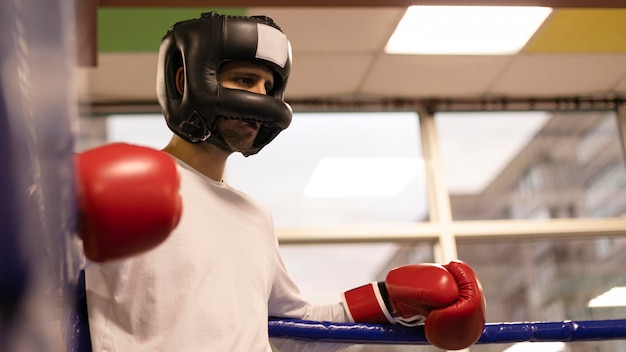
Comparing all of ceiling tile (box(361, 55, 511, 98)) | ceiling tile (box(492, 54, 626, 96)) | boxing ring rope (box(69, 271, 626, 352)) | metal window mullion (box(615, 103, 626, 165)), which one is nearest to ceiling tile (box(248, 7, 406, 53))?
ceiling tile (box(361, 55, 511, 98))

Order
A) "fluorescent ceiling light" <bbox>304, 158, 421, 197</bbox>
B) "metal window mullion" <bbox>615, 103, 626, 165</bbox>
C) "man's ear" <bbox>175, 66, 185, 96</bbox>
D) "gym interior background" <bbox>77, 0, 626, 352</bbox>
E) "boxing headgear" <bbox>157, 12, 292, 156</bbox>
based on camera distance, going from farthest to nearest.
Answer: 1. "metal window mullion" <bbox>615, 103, 626, 165</bbox>
2. "fluorescent ceiling light" <bbox>304, 158, 421, 197</bbox>
3. "gym interior background" <bbox>77, 0, 626, 352</bbox>
4. "man's ear" <bbox>175, 66, 185, 96</bbox>
5. "boxing headgear" <bbox>157, 12, 292, 156</bbox>

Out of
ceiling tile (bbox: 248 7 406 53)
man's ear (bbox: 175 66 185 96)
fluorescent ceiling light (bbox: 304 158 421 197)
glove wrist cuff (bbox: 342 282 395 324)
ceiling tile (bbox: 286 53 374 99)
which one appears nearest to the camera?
man's ear (bbox: 175 66 185 96)

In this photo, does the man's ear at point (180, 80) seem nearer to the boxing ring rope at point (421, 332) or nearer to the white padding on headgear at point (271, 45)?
the white padding on headgear at point (271, 45)

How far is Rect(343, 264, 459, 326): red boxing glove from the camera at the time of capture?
142cm

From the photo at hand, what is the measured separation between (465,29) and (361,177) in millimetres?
1185

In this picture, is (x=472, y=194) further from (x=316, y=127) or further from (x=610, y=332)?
(x=610, y=332)

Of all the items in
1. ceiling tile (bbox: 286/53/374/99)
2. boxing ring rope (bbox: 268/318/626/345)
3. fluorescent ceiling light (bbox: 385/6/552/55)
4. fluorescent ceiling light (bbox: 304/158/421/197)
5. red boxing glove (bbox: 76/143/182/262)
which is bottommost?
boxing ring rope (bbox: 268/318/626/345)

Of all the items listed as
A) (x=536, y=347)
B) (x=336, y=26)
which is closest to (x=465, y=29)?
(x=336, y=26)

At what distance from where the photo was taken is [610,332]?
1.55 meters

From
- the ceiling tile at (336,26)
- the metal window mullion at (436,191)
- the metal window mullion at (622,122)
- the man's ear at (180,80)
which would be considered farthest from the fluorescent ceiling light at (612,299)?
the man's ear at (180,80)

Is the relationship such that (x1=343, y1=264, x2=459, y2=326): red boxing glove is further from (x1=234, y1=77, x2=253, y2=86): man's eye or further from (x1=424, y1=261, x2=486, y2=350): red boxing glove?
(x1=234, y1=77, x2=253, y2=86): man's eye

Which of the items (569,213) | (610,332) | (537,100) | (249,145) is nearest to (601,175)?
(569,213)

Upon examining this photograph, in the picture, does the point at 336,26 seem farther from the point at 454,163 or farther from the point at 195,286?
the point at 195,286

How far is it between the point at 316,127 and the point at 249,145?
9.71 feet
